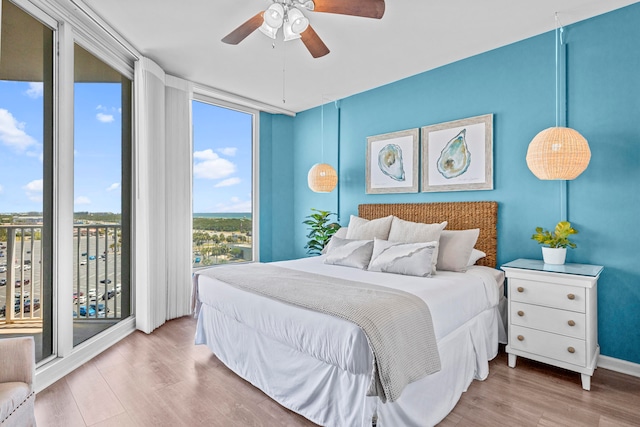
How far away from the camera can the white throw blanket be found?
157 cm

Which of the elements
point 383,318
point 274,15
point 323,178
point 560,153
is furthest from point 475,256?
point 274,15

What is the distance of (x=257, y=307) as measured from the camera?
2219 mm

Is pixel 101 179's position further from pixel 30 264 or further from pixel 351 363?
pixel 351 363

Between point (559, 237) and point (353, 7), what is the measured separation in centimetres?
231

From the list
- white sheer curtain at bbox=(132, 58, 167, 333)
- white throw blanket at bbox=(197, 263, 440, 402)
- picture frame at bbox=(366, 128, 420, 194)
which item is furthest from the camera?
picture frame at bbox=(366, 128, 420, 194)

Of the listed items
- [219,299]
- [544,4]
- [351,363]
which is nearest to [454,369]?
[351,363]

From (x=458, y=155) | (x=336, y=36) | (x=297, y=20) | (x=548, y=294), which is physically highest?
(x=336, y=36)

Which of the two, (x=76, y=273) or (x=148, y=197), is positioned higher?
(x=148, y=197)

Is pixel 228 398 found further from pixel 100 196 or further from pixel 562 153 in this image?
pixel 562 153

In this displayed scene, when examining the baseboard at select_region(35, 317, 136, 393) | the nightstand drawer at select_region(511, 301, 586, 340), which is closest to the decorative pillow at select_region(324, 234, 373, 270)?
the nightstand drawer at select_region(511, 301, 586, 340)

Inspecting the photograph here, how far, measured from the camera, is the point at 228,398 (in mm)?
2217

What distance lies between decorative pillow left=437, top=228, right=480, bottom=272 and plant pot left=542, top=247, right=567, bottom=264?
54 cm

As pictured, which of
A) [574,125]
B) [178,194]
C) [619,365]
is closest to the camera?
[619,365]

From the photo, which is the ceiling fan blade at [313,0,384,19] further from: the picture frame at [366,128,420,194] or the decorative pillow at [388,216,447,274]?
the picture frame at [366,128,420,194]
